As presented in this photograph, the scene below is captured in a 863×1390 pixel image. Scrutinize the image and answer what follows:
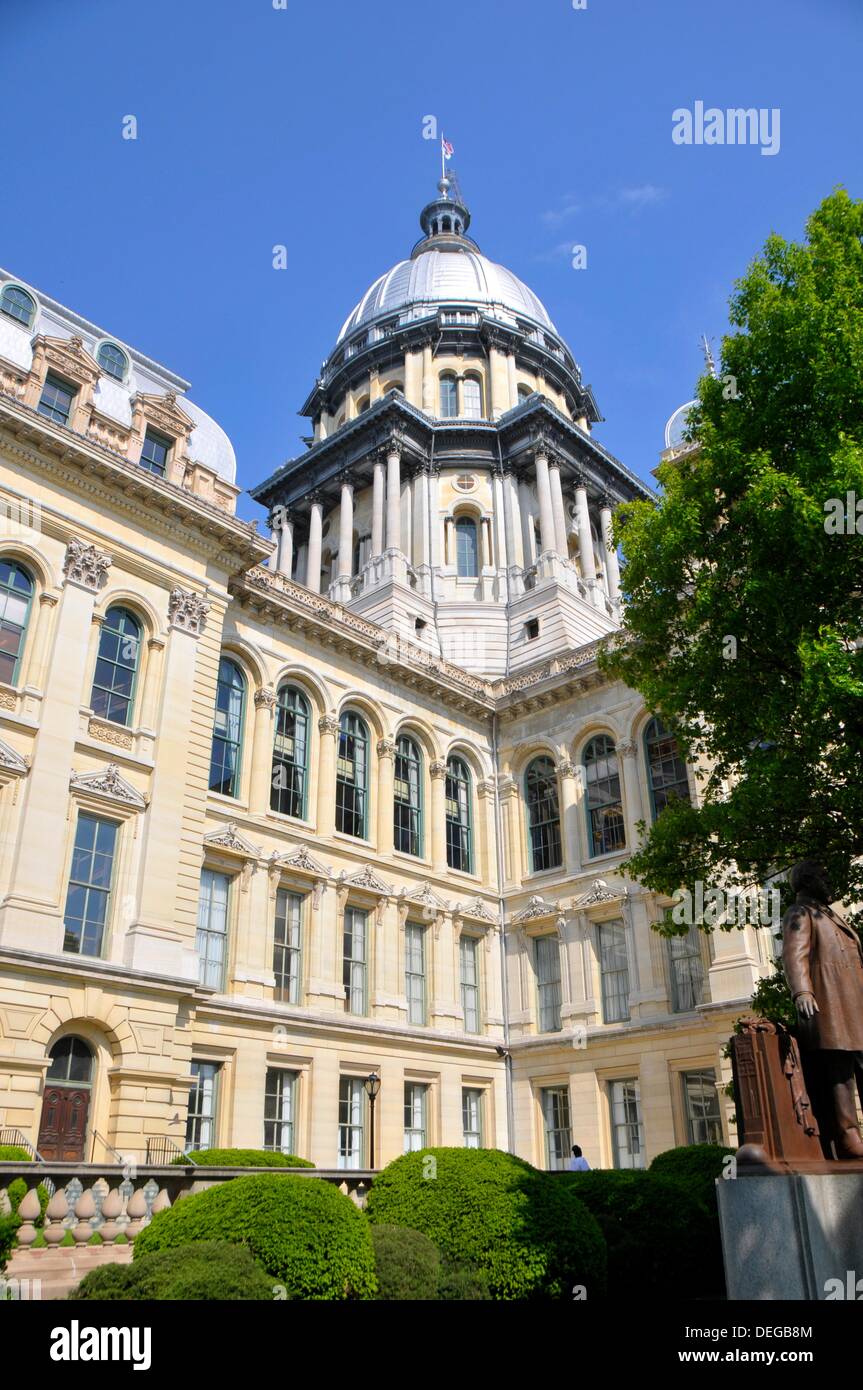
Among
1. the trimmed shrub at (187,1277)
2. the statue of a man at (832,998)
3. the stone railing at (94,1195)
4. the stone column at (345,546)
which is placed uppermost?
the stone column at (345,546)

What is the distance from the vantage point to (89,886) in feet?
76.8

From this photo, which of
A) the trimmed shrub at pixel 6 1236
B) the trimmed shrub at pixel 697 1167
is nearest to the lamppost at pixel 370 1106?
the trimmed shrub at pixel 697 1167

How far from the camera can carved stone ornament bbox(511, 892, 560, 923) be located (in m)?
35.4

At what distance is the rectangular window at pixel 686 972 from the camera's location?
31000 mm

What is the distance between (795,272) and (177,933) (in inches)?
751

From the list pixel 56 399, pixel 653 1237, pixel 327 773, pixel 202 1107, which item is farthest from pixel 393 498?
pixel 653 1237

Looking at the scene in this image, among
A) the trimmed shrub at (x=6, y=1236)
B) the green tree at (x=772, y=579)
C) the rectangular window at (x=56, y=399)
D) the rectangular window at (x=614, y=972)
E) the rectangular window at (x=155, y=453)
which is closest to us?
the trimmed shrub at (x=6, y=1236)

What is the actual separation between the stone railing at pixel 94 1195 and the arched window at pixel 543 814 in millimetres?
21178

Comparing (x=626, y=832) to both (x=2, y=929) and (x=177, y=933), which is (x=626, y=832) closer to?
(x=177, y=933)

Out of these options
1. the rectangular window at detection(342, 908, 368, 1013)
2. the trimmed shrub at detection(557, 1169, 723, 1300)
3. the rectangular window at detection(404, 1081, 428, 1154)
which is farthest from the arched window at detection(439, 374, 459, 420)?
the trimmed shrub at detection(557, 1169, 723, 1300)

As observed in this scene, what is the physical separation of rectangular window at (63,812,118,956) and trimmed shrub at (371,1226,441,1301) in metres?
13.2

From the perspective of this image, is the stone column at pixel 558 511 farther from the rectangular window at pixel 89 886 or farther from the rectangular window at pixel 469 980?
the rectangular window at pixel 89 886

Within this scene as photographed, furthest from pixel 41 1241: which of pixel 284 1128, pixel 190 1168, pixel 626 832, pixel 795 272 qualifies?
pixel 626 832

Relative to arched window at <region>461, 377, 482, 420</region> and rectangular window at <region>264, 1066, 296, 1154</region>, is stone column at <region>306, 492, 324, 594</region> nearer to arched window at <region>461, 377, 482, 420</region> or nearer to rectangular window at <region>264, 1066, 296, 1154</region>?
arched window at <region>461, 377, 482, 420</region>
